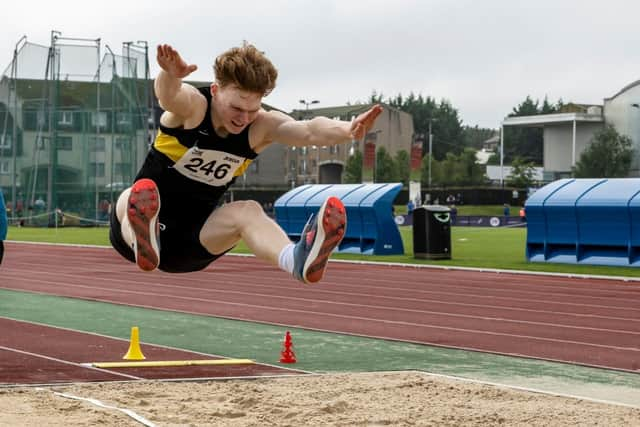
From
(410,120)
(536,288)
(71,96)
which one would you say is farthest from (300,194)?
(410,120)

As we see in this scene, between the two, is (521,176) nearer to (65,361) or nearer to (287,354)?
(287,354)

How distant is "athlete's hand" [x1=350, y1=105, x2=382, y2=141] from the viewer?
511 centimetres

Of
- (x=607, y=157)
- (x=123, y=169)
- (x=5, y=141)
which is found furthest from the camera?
(x=607, y=157)

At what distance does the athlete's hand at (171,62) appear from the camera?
493cm

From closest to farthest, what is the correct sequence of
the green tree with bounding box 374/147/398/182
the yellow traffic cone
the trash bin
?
the yellow traffic cone < the trash bin < the green tree with bounding box 374/147/398/182

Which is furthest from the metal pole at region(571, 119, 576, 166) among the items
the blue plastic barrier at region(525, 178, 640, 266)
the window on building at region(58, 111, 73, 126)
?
the blue plastic barrier at region(525, 178, 640, 266)

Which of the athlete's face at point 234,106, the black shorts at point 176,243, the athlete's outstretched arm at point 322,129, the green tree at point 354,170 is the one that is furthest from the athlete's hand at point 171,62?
the green tree at point 354,170

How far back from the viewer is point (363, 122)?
202 inches

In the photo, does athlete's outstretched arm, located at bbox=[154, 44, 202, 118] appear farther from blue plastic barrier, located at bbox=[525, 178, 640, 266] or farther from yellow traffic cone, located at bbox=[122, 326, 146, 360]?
blue plastic barrier, located at bbox=[525, 178, 640, 266]

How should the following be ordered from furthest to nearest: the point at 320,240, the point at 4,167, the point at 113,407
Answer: the point at 4,167
the point at 113,407
the point at 320,240

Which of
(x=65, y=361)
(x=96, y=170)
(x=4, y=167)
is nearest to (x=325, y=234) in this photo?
(x=65, y=361)

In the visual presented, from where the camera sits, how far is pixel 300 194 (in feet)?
90.4

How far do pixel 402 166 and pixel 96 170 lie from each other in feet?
140

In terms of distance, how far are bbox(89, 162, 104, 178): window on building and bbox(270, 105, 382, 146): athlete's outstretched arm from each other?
33957 mm
